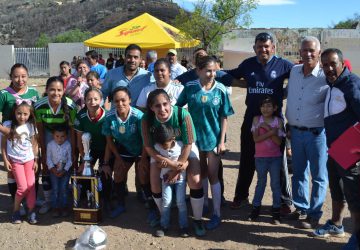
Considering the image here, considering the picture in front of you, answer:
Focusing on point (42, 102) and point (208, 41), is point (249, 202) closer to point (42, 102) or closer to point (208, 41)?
point (42, 102)

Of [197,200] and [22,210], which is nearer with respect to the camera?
[197,200]

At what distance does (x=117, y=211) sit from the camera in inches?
196

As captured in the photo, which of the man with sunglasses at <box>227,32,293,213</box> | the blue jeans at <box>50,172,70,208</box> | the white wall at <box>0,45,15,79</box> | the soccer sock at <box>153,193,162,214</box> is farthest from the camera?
the white wall at <box>0,45,15,79</box>

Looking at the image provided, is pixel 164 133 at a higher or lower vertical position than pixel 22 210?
higher

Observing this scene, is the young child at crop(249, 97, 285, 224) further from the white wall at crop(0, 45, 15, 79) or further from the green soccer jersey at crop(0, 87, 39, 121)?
the white wall at crop(0, 45, 15, 79)

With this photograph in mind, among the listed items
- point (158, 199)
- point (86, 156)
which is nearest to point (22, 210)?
point (86, 156)

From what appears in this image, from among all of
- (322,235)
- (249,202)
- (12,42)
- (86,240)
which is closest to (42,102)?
(86,240)

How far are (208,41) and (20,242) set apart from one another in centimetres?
1895

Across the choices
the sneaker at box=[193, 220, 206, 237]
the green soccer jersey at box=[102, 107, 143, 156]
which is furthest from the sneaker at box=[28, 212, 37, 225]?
the sneaker at box=[193, 220, 206, 237]

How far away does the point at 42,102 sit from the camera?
4.89m

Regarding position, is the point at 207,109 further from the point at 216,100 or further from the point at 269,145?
the point at 269,145

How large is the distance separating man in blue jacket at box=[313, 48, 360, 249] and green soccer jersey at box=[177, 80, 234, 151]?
1.10 meters

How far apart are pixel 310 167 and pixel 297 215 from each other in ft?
2.08

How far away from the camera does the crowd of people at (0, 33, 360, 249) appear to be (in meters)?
4.23
